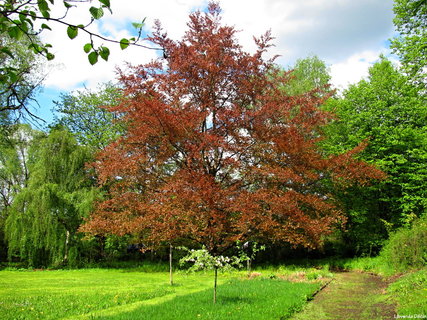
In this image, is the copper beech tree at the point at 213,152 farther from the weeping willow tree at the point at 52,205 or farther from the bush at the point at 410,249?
the weeping willow tree at the point at 52,205

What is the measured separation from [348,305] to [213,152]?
258 inches

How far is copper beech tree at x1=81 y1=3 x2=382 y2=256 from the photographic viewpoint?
35.7 ft

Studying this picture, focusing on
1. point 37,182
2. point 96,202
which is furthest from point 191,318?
point 37,182

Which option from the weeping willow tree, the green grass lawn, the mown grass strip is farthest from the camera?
the weeping willow tree

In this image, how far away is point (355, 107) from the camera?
1941 centimetres

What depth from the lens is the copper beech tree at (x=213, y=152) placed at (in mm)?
10891

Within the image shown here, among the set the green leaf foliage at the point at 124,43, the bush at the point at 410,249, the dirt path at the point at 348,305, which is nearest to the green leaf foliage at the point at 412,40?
the bush at the point at 410,249

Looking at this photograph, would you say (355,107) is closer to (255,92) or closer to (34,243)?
(255,92)

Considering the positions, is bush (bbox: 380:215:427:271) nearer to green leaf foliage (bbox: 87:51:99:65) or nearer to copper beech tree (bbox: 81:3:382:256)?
copper beech tree (bbox: 81:3:382:256)

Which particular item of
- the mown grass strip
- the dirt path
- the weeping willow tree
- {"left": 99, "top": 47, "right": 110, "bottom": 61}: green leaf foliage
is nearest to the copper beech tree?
the dirt path

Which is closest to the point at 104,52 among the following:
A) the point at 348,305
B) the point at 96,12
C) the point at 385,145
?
the point at 96,12

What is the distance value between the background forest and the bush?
0.07 meters

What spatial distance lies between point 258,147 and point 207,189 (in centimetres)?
302

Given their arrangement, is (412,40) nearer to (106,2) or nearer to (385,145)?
(385,145)
